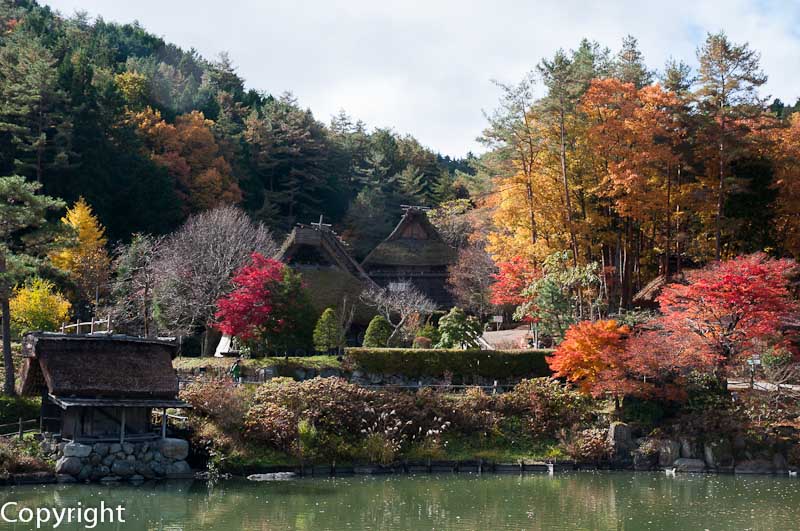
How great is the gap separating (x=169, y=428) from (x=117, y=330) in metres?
→ 13.4

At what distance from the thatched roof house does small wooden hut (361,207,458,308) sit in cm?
573

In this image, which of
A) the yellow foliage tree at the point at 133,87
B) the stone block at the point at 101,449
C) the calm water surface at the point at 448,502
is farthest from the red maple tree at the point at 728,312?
the yellow foliage tree at the point at 133,87

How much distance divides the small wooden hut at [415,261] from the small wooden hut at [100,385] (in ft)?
69.8

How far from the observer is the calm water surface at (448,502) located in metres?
18.9

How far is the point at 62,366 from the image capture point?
23.7m

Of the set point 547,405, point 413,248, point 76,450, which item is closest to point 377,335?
point 547,405

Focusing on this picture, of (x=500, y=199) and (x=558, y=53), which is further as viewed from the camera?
(x=500, y=199)

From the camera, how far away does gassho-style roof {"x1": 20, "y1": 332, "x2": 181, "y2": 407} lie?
23.7 metres

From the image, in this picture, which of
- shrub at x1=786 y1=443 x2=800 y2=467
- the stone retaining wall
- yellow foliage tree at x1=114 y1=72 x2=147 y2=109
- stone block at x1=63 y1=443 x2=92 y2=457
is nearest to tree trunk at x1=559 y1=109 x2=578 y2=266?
shrub at x1=786 y1=443 x2=800 y2=467

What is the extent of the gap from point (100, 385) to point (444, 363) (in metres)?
11.6

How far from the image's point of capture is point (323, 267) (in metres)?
39.3

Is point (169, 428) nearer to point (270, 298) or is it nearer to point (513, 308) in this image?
point (270, 298)

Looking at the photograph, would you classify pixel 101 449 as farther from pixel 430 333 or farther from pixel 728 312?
pixel 728 312

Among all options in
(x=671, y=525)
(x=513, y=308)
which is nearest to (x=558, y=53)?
(x=513, y=308)
